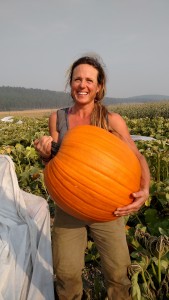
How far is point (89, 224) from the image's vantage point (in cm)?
214

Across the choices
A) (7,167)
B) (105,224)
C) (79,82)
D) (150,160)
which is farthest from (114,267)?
(150,160)

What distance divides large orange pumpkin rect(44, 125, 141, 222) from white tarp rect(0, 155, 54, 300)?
0.69 metres

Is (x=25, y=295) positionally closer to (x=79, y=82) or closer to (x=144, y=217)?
(x=79, y=82)

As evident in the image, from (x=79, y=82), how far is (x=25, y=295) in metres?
1.44

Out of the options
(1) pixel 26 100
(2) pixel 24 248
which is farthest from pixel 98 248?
(1) pixel 26 100

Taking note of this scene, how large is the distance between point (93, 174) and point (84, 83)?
0.58 m

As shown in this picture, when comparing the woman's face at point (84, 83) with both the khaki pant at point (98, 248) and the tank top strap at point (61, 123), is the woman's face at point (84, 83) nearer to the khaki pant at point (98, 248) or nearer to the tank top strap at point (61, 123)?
the tank top strap at point (61, 123)

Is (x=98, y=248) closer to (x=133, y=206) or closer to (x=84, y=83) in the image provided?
(x=133, y=206)

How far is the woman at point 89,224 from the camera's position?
82.5 inches

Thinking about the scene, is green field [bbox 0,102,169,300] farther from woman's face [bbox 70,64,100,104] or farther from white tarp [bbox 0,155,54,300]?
woman's face [bbox 70,64,100,104]

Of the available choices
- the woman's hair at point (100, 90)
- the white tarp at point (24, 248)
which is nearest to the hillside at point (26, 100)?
the white tarp at point (24, 248)

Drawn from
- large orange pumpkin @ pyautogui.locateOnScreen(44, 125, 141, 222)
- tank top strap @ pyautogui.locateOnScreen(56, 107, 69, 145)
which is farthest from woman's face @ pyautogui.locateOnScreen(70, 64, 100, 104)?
large orange pumpkin @ pyautogui.locateOnScreen(44, 125, 141, 222)

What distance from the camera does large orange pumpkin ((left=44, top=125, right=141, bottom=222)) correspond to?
1.82 meters

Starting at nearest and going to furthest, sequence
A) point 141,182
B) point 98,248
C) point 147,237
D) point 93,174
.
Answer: point 93,174 → point 141,182 → point 98,248 → point 147,237
